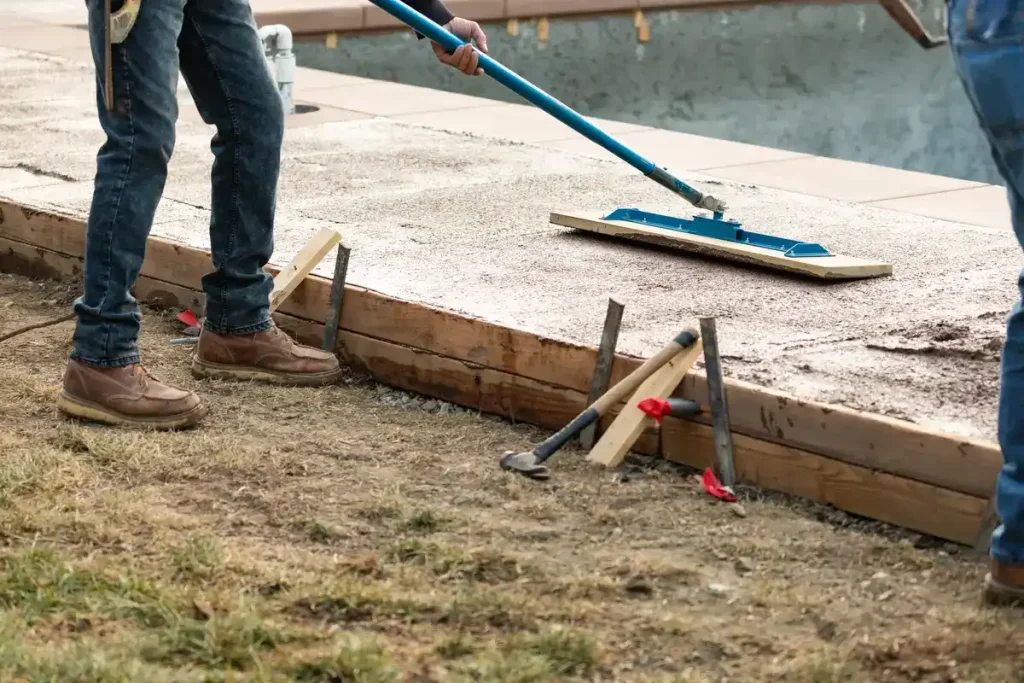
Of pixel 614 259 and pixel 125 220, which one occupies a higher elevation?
pixel 125 220

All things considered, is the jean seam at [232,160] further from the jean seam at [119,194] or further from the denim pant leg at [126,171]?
the jean seam at [119,194]

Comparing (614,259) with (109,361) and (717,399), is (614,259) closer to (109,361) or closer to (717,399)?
(717,399)

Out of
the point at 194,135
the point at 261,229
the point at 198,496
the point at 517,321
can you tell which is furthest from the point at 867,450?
the point at 194,135

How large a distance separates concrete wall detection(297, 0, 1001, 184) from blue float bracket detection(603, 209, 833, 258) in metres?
7.66

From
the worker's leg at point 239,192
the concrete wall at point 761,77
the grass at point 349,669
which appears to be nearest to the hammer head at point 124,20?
the worker's leg at point 239,192

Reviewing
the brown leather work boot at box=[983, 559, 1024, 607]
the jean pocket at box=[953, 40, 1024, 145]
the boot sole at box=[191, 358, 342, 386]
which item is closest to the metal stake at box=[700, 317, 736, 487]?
the brown leather work boot at box=[983, 559, 1024, 607]

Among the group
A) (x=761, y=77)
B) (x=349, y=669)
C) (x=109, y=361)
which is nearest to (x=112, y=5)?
(x=109, y=361)

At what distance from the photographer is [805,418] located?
333cm

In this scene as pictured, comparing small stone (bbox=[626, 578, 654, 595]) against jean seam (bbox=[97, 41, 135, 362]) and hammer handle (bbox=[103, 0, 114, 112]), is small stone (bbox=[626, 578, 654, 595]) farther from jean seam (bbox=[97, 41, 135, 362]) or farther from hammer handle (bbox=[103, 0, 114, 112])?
hammer handle (bbox=[103, 0, 114, 112])

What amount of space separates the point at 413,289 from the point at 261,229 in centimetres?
53

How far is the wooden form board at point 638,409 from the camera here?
3.53 metres

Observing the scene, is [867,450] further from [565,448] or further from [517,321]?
[517,321]

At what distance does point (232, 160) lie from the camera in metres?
3.96

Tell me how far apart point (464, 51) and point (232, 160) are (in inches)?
26.5
